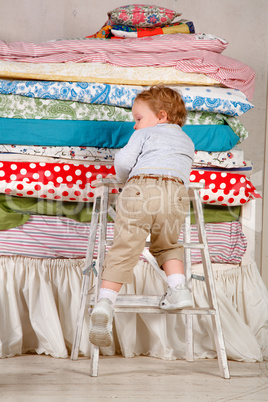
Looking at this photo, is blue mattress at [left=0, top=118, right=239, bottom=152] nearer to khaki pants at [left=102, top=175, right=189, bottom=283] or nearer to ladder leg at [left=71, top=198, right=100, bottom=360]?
ladder leg at [left=71, top=198, right=100, bottom=360]

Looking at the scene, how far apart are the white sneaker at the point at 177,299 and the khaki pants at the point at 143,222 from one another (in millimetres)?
107

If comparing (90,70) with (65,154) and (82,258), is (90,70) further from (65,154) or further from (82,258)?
(82,258)

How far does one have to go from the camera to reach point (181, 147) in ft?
5.34

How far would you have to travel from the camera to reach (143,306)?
60.8 inches

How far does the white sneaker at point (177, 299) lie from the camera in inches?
59.1

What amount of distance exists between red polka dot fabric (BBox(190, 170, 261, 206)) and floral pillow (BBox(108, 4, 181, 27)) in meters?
0.77

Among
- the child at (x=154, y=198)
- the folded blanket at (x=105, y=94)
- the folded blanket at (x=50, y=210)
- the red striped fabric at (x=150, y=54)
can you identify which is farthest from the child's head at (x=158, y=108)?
the folded blanket at (x=50, y=210)

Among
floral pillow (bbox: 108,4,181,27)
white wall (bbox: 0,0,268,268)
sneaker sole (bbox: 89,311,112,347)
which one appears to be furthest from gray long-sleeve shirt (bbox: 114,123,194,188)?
white wall (bbox: 0,0,268,268)

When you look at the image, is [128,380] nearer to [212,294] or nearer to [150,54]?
[212,294]

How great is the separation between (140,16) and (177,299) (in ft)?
4.38

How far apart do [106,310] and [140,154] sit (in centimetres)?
53

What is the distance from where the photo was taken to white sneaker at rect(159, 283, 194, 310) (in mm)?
1502

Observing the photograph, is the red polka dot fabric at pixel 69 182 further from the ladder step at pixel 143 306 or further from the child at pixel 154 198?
the ladder step at pixel 143 306

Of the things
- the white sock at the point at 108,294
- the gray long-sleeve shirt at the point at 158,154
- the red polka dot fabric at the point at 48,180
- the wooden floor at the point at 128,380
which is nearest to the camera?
the wooden floor at the point at 128,380
